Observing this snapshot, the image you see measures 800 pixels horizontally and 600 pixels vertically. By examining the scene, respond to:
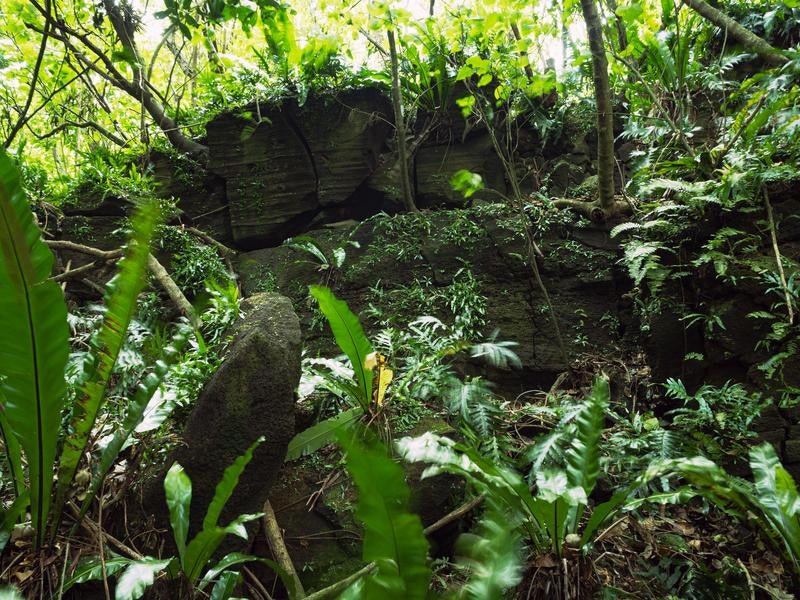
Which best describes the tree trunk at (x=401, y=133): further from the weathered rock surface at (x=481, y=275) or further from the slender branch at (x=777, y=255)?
the slender branch at (x=777, y=255)

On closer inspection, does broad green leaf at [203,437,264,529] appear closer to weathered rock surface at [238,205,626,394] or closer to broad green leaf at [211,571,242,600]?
broad green leaf at [211,571,242,600]

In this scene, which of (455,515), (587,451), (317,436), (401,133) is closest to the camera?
(587,451)

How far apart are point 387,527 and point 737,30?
17.3 feet

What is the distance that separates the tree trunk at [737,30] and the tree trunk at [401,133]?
254 centimetres

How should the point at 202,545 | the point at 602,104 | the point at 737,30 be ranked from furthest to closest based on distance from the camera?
1. the point at 737,30
2. the point at 602,104
3. the point at 202,545

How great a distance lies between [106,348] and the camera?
1819mm

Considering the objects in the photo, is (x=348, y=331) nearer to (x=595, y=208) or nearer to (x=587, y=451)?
(x=587, y=451)

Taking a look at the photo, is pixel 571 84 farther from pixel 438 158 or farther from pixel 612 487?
pixel 612 487

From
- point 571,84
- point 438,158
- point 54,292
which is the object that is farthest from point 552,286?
point 54,292

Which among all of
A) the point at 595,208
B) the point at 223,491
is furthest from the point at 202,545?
the point at 595,208

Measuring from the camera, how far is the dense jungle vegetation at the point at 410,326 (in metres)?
1.83

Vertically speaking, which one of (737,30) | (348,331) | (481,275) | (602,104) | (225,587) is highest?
(737,30)

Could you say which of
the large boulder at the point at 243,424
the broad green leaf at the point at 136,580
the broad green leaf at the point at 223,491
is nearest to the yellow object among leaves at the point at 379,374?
the large boulder at the point at 243,424

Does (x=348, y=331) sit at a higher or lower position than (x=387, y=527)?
higher
